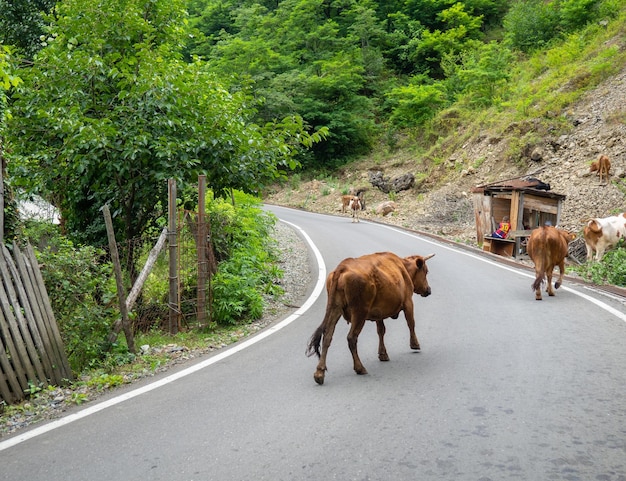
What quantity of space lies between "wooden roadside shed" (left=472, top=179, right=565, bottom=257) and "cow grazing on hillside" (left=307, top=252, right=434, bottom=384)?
35.4ft

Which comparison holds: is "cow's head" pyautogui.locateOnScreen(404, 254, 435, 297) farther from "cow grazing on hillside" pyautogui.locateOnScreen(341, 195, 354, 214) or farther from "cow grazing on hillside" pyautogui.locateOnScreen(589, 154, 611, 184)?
"cow grazing on hillside" pyautogui.locateOnScreen(341, 195, 354, 214)

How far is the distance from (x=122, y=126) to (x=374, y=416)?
6300mm

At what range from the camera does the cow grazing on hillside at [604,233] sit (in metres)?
14.3

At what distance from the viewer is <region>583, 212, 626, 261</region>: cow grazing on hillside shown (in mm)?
14305

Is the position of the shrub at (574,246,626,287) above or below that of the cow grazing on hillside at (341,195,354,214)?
above

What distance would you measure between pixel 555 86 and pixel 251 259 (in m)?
23.5

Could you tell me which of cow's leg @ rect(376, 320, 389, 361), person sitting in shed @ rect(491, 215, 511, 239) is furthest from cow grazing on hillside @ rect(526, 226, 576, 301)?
person sitting in shed @ rect(491, 215, 511, 239)

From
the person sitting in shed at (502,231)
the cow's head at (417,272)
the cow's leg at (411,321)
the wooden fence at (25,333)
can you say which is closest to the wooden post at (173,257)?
the wooden fence at (25,333)

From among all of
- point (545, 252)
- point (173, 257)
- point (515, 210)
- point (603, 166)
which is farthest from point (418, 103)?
point (173, 257)

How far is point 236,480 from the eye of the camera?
389cm

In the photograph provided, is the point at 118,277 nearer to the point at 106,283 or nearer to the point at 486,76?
the point at 106,283

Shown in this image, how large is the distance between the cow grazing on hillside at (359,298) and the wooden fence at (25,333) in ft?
9.25

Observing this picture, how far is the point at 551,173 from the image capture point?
22.9m

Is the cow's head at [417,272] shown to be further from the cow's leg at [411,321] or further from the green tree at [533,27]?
the green tree at [533,27]
